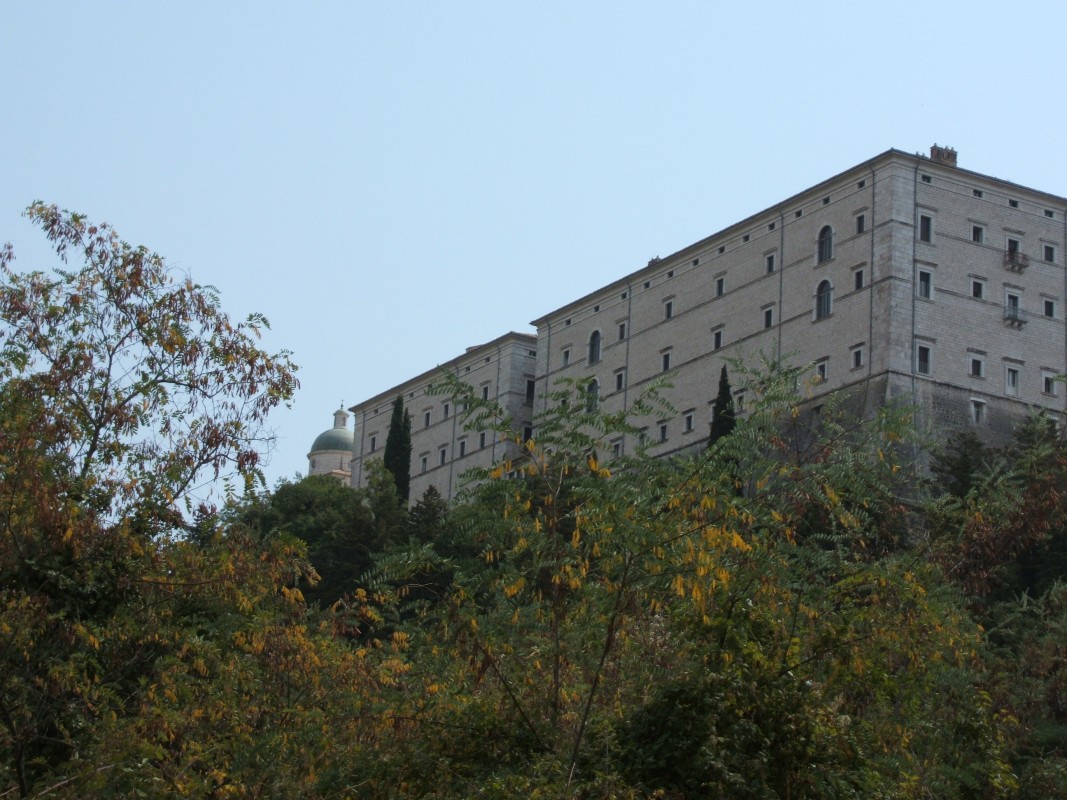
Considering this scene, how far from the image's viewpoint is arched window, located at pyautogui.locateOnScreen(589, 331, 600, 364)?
60.2 metres

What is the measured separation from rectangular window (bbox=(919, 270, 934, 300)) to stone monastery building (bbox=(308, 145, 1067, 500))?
0.06 m

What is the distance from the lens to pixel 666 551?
12.1 meters

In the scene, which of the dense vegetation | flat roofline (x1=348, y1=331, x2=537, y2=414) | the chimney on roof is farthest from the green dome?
the dense vegetation

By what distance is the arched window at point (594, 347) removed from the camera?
60.2m

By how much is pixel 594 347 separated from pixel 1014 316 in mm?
14117

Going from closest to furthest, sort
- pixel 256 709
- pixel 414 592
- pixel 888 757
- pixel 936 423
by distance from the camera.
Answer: pixel 888 757
pixel 256 709
pixel 414 592
pixel 936 423

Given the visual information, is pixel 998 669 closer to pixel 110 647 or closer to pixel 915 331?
pixel 110 647

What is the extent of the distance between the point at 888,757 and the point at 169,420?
217 inches

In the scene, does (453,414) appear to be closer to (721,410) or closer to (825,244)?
(825,244)

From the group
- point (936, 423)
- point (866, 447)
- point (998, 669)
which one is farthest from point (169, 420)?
point (936, 423)

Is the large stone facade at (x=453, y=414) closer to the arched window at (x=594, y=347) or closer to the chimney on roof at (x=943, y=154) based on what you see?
the arched window at (x=594, y=347)

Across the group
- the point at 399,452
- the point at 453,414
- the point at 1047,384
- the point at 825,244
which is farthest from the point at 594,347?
Answer: the point at 1047,384

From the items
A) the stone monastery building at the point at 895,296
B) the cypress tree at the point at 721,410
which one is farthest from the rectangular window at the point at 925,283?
the cypress tree at the point at 721,410

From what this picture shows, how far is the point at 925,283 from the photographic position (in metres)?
50.3
